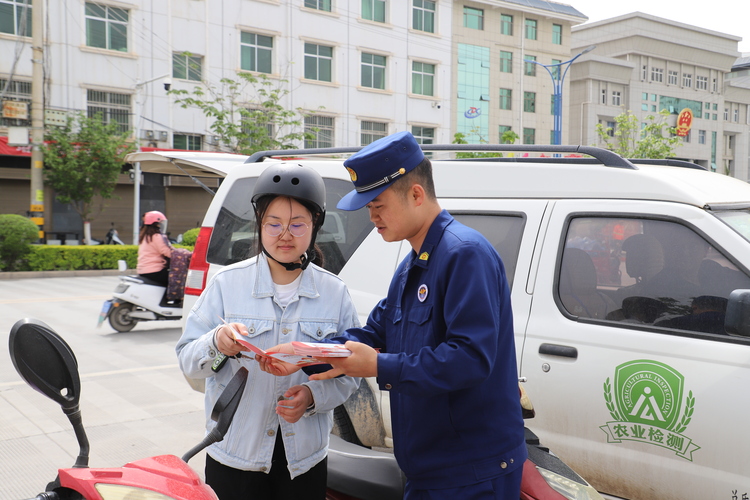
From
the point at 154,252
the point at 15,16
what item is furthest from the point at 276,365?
the point at 15,16

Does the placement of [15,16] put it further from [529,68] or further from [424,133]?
[529,68]

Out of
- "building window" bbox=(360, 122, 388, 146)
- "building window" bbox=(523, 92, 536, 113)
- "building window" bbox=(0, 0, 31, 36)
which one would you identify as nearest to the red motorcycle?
"building window" bbox=(0, 0, 31, 36)

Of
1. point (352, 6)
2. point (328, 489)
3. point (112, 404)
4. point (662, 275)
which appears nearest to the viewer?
point (328, 489)

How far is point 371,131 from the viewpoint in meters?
33.2

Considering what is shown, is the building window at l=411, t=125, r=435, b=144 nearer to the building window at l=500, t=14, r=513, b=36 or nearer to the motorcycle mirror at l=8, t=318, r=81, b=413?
the building window at l=500, t=14, r=513, b=36

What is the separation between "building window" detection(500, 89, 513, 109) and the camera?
1620 inches

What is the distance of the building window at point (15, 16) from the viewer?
2405 cm

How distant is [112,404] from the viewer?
6066 millimetres

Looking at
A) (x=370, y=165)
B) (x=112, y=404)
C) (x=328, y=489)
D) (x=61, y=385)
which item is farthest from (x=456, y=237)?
(x=112, y=404)

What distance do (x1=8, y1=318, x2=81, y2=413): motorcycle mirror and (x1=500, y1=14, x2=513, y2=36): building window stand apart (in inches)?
1667

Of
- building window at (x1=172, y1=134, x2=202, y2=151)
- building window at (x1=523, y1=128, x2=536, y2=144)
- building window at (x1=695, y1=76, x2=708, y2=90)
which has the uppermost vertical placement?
building window at (x1=695, y1=76, x2=708, y2=90)

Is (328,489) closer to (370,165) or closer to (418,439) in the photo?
(418,439)

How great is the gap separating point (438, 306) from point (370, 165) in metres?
0.45

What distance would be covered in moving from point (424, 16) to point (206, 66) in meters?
13.5
